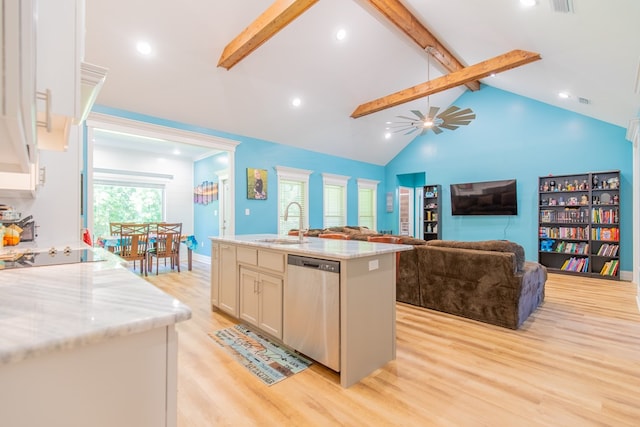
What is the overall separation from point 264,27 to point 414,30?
235 centimetres

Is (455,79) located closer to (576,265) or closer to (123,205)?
(576,265)

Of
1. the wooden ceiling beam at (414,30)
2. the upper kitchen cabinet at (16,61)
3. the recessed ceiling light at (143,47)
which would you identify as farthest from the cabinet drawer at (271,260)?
the wooden ceiling beam at (414,30)

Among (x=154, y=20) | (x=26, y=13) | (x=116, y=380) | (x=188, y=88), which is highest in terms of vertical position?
(x=154, y=20)

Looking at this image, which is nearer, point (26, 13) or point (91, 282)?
point (26, 13)

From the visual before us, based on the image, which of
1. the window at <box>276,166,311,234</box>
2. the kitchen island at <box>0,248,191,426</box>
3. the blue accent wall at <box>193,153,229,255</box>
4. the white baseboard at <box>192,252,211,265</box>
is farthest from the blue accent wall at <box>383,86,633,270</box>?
the kitchen island at <box>0,248,191,426</box>

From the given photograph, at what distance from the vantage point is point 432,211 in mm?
7797

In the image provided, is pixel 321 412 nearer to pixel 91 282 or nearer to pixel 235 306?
pixel 91 282

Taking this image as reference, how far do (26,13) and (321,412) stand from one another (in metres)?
2.01

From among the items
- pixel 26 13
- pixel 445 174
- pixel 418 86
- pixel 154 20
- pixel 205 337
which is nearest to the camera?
pixel 26 13

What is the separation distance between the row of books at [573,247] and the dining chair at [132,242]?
7653 millimetres

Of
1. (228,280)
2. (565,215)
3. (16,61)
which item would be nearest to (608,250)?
(565,215)

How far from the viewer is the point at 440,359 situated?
7.77ft

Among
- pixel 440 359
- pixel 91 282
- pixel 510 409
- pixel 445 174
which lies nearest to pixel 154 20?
pixel 91 282

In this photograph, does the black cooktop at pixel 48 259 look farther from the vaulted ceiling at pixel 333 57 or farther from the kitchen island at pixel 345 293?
the vaulted ceiling at pixel 333 57
